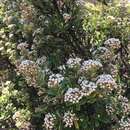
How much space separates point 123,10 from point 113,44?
1.15 m

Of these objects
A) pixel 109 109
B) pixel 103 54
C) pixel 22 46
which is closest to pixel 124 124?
pixel 109 109

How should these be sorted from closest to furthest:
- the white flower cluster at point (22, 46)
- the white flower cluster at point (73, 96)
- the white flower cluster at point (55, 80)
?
the white flower cluster at point (73, 96) < the white flower cluster at point (55, 80) < the white flower cluster at point (22, 46)

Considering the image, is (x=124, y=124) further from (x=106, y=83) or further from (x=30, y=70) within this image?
(x=30, y=70)

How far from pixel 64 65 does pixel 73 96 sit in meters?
0.77

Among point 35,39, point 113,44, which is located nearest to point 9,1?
point 35,39

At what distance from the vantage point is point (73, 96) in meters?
4.57

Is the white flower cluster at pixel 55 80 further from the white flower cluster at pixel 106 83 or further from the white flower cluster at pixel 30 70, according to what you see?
the white flower cluster at pixel 106 83

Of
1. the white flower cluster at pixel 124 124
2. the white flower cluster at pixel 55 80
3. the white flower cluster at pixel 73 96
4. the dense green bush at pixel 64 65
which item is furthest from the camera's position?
the white flower cluster at pixel 124 124

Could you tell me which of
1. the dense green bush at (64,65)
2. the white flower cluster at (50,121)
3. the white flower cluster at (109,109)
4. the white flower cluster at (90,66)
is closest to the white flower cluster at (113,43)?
Result: the dense green bush at (64,65)

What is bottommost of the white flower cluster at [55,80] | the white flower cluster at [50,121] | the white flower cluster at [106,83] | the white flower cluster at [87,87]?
the white flower cluster at [50,121]

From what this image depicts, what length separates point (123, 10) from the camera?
6.34 m

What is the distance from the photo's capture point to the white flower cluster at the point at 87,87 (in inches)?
179

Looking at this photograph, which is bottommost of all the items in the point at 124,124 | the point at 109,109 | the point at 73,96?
the point at 124,124

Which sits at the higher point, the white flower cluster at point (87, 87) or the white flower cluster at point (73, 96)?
the white flower cluster at point (87, 87)
